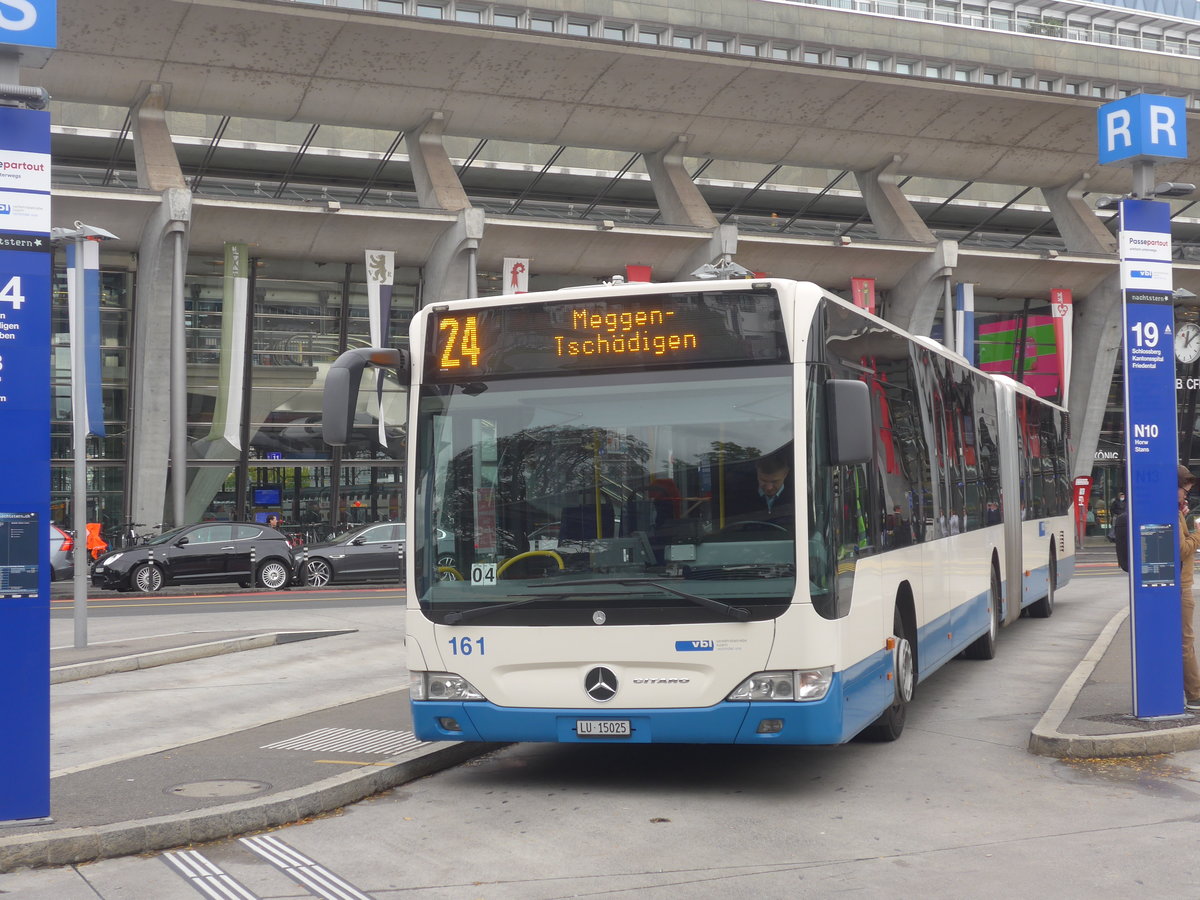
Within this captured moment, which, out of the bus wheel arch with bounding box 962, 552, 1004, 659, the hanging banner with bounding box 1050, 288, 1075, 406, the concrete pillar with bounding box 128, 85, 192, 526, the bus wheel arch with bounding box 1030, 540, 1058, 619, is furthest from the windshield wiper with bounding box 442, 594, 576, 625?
the hanging banner with bounding box 1050, 288, 1075, 406

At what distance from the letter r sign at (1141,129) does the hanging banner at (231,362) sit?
27.7 m

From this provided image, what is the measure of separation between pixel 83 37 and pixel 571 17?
12544mm

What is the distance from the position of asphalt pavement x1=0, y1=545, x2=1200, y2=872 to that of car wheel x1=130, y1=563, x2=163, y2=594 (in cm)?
1740

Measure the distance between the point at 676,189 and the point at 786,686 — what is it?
32331mm

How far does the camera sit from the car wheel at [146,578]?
27656 mm

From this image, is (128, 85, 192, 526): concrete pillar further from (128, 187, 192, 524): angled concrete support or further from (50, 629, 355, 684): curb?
(50, 629, 355, 684): curb

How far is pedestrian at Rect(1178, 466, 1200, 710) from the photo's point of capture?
9922mm

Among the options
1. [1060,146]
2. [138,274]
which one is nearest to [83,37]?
[138,274]

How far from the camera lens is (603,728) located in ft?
25.8

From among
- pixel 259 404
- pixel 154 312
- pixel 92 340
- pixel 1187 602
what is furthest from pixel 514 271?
pixel 1187 602

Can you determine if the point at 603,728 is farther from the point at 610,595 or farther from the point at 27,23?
the point at 27,23

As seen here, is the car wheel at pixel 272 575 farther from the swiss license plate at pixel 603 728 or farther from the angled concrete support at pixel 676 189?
the swiss license plate at pixel 603 728

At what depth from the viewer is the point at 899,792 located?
8.03 metres

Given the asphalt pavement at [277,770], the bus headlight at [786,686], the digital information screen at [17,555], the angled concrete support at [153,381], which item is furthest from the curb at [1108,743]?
the angled concrete support at [153,381]
